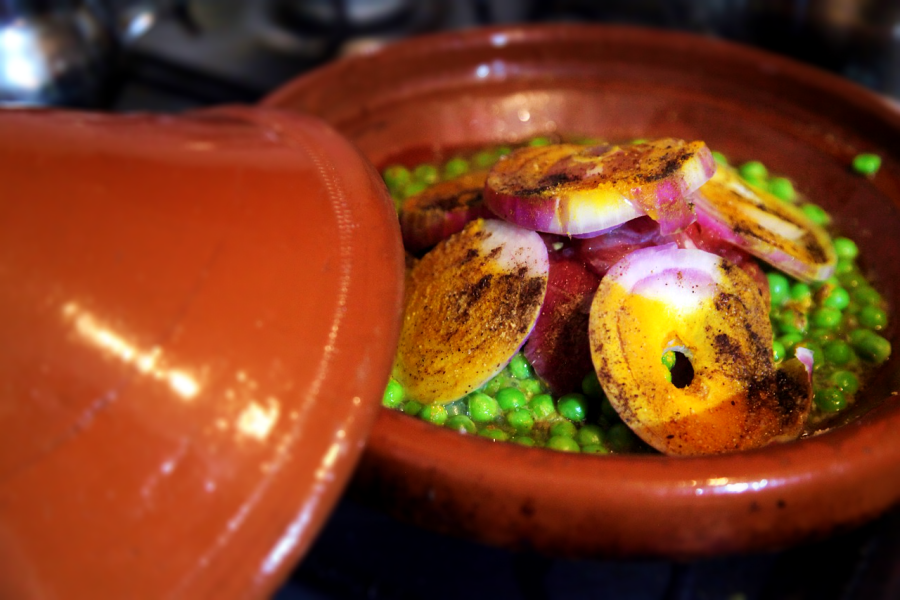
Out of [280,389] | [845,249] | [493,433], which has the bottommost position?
[493,433]

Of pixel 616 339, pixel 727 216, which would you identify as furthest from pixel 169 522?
pixel 727 216

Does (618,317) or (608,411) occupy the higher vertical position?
(618,317)

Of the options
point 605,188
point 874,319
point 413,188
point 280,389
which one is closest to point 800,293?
point 874,319

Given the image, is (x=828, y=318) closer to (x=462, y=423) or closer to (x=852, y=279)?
(x=852, y=279)

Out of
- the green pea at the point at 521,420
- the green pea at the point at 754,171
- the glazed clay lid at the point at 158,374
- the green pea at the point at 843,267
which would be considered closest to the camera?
the glazed clay lid at the point at 158,374

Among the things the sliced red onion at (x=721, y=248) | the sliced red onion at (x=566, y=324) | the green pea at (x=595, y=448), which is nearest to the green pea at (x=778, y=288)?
the sliced red onion at (x=721, y=248)

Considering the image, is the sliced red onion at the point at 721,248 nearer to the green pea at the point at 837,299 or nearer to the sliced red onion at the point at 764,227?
the sliced red onion at the point at 764,227
